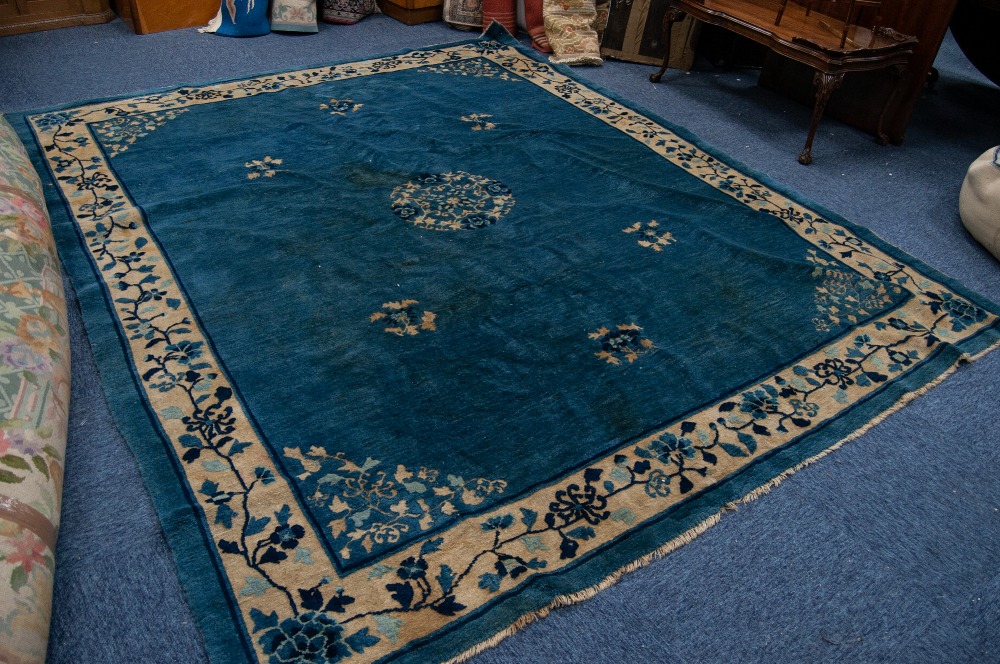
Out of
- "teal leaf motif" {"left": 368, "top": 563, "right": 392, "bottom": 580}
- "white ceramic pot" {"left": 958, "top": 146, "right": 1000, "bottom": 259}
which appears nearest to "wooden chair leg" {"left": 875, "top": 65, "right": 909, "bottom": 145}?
"white ceramic pot" {"left": 958, "top": 146, "right": 1000, "bottom": 259}

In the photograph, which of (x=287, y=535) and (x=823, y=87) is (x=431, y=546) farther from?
(x=823, y=87)

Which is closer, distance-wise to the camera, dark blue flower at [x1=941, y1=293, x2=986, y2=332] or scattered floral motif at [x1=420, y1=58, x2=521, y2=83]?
dark blue flower at [x1=941, y1=293, x2=986, y2=332]

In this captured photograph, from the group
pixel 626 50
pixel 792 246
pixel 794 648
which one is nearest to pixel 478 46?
pixel 626 50

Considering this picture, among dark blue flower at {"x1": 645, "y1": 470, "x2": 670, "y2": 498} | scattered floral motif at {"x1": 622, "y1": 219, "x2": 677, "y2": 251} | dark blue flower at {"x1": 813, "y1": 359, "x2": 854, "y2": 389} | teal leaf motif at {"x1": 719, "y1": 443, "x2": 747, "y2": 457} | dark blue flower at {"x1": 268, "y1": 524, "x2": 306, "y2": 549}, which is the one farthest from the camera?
scattered floral motif at {"x1": 622, "y1": 219, "x2": 677, "y2": 251}

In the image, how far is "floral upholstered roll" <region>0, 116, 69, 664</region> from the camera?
4.22 feet

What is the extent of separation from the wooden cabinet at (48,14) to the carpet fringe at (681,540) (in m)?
4.13

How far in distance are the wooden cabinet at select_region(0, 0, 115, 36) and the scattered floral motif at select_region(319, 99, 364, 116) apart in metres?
1.79

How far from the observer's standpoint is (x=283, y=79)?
346cm

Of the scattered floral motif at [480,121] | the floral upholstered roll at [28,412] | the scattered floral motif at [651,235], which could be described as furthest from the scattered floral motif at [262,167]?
the scattered floral motif at [651,235]

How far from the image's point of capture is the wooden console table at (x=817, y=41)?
284 centimetres

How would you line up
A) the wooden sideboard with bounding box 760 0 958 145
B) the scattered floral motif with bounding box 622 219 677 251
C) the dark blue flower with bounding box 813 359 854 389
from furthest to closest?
1. the wooden sideboard with bounding box 760 0 958 145
2. the scattered floral motif with bounding box 622 219 677 251
3. the dark blue flower with bounding box 813 359 854 389

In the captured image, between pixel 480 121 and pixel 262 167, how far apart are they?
0.97 metres

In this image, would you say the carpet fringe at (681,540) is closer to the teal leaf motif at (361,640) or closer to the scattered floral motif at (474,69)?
the teal leaf motif at (361,640)

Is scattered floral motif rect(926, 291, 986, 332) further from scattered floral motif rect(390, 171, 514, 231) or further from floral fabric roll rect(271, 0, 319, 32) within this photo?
floral fabric roll rect(271, 0, 319, 32)
